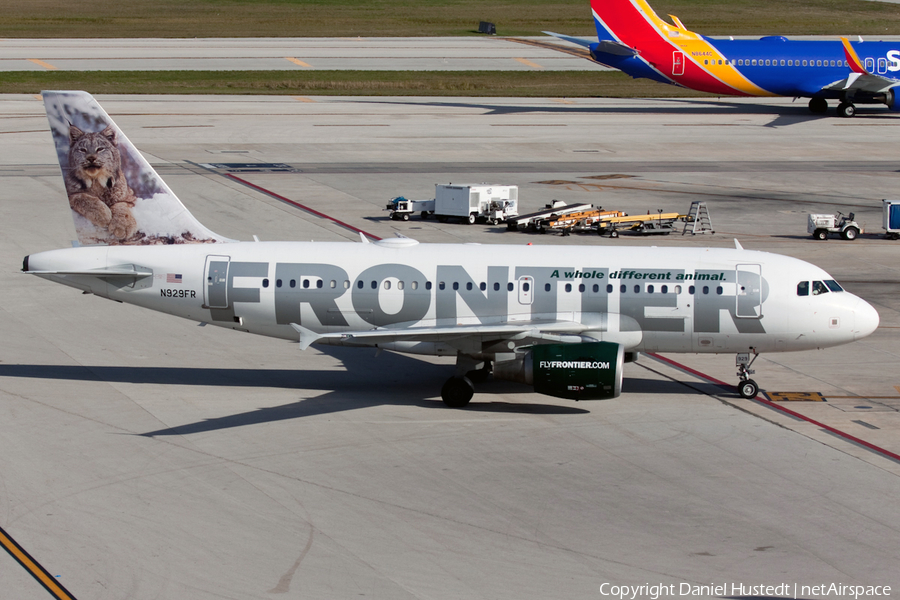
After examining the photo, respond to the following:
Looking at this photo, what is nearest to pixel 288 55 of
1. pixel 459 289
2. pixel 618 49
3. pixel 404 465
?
pixel 618 49

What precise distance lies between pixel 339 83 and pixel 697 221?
179 feet

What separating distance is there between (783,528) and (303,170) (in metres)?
48.0

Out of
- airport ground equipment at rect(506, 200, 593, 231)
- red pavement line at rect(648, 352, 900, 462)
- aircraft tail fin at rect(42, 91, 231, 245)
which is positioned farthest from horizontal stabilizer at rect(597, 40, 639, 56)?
Answer: aircraft tail fin at rect(42, 91, 231, 245)

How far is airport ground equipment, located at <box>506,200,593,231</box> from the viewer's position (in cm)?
5197

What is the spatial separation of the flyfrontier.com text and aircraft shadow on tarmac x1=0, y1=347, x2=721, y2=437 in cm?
1006

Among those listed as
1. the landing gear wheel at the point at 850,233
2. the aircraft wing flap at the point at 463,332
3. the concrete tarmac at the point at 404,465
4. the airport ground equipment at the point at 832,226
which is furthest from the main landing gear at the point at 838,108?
the aircraft wing flap at the point at 463,332

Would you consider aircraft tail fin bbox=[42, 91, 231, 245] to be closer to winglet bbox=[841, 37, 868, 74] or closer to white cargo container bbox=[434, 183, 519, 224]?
white cargo container bbox=[434, 183, 519, 224]

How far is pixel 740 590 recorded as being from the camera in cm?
1923

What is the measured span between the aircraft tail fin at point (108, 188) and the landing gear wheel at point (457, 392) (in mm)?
8471

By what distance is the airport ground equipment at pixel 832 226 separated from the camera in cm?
5084

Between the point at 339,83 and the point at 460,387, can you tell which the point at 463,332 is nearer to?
the point at 460,387

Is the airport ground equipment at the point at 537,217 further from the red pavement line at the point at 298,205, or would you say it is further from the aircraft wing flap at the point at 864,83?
the aircraft wing flap at the point at 864,83

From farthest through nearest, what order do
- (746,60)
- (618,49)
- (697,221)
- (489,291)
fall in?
(618,49), (746,60), (697,221), (489,291)

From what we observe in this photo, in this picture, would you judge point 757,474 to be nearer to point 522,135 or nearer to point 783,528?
point 783,528
